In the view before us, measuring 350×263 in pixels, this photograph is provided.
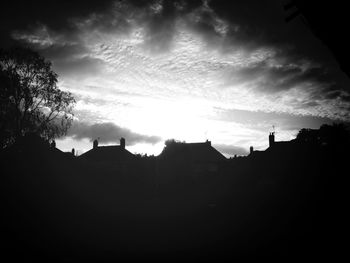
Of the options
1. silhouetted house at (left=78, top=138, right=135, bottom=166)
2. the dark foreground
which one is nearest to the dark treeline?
the dark foreground

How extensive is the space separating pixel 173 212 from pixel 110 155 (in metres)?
35.4

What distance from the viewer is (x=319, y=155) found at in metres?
25.9

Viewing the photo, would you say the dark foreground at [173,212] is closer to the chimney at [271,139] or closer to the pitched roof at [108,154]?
the chimney at [271,139]

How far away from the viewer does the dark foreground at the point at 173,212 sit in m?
11.4

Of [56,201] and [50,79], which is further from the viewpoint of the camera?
[50,79]

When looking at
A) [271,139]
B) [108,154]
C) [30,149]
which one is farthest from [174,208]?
[108,154]

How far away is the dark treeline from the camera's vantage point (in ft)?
38.1

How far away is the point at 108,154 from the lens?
53.6 m

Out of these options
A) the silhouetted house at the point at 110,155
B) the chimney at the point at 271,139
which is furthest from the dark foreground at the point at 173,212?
the silhouetted house at the point at 110,155

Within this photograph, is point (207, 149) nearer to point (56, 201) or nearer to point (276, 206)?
point (276, 206)

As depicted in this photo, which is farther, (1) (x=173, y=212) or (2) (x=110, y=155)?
(2) (x=110, y=155)

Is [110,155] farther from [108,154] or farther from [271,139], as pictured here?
[271,139]

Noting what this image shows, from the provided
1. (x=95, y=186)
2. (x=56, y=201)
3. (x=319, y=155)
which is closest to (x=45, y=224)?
(x=56, y=201)

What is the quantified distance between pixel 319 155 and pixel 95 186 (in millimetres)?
23130
